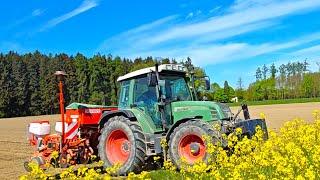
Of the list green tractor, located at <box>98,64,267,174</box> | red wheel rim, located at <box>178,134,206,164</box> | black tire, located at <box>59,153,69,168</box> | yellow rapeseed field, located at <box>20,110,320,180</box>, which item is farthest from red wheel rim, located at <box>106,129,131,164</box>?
yellow rapeseed field, located at <box>20,110,320,180</box>

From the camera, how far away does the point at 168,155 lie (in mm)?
10562

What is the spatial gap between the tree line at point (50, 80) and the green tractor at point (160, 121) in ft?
217

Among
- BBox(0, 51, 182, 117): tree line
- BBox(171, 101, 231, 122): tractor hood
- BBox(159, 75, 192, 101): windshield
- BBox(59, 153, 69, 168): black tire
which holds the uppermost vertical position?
BBox(0, 51, 182, 117): tree line

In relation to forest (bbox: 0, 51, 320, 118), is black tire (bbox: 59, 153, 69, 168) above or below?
below

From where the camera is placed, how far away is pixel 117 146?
1184 centimetres

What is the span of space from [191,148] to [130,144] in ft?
5.36

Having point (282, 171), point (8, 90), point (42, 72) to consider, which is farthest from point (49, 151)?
point (42, 72)

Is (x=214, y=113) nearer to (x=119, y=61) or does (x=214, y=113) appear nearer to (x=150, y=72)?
(x=150, y=72)

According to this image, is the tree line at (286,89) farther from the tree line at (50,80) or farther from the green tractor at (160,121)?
the green tractor at (160,121)

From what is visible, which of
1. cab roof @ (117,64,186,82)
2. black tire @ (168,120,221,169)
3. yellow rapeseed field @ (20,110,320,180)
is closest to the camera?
yellow rapeseed field @ (20,110,320,180)

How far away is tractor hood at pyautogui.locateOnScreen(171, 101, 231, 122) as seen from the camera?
427 inches

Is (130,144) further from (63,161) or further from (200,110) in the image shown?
(200,110)

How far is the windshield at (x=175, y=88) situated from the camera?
11586 millimetres

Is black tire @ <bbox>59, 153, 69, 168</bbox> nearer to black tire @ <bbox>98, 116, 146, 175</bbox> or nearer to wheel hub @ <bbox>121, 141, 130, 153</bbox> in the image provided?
black tire @ <bbox>98, 116, 146, 175</bbox>
